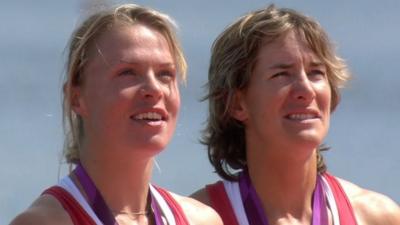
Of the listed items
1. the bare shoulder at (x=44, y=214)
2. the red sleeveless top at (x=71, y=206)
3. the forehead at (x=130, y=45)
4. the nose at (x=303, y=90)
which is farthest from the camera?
the nose at (x=303, y=90)

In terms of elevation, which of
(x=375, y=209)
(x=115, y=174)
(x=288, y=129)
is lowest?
(x=375, y=209)

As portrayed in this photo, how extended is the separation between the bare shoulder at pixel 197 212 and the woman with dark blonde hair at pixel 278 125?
122mm

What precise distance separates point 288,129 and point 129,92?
0.75 m

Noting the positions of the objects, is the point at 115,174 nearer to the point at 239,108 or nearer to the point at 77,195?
the point at 77,195

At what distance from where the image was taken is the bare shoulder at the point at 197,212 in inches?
171

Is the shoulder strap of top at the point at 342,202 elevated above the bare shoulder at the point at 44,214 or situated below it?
below

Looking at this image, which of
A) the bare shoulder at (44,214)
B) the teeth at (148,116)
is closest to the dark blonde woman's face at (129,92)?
the teeth at (148,116)

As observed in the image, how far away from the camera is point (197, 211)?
4.41 m

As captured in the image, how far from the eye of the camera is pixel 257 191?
15.3 ft

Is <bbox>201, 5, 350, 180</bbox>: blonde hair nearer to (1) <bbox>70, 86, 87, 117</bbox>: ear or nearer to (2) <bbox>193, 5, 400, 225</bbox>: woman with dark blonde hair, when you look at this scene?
(2) <bbox>193, 5, 400, 225</bbox>: woman with dark blonde hair

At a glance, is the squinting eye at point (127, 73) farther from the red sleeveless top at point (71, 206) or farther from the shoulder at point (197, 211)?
the shoulder at point (197, 211)

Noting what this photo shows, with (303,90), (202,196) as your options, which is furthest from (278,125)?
(202,196)

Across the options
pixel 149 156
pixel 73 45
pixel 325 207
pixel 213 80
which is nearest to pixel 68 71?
pixel 73 45

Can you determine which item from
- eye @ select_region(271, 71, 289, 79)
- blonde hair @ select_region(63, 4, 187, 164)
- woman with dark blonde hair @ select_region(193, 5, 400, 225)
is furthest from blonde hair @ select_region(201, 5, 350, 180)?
blonde hair @ select_region(63, 4, 187, 164)
